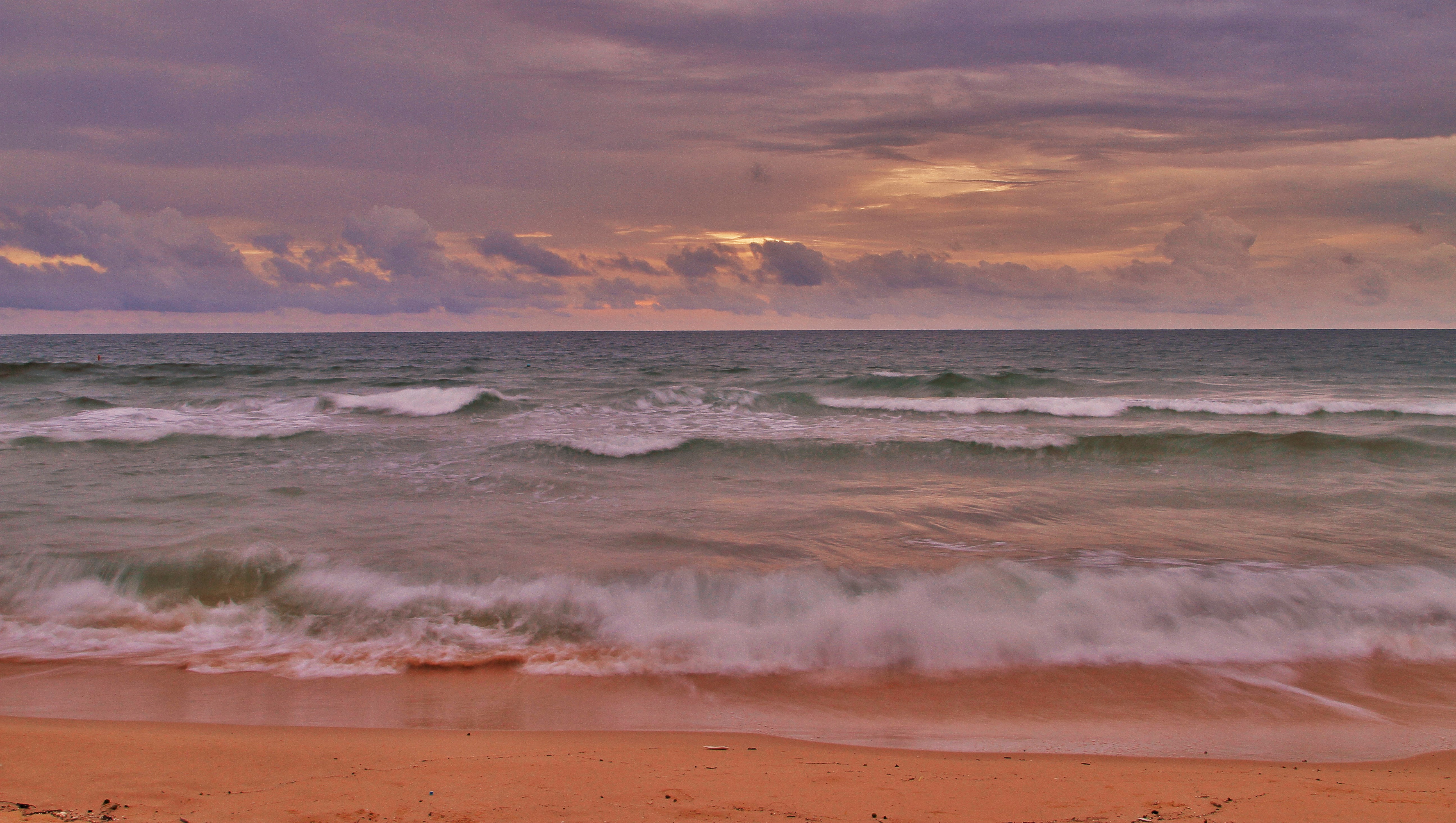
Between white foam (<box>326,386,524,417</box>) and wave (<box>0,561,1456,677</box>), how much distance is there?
1318 cm

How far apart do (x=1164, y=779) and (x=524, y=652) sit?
4.25 metres

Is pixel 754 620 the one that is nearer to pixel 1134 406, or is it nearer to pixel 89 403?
pixel 1134 406

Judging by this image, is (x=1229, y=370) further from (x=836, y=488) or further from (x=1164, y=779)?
(x=1164, y=779)

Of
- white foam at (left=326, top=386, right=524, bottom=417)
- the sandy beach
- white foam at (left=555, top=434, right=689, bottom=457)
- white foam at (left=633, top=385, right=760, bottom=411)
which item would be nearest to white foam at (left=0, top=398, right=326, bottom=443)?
white foam at (left=326, top=386, right=524, bottom=417)

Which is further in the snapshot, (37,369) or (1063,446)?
(37,369)

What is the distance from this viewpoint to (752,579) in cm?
693

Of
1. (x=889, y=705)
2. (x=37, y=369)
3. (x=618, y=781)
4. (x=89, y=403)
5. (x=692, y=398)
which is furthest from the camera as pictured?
(x=37, y=369)

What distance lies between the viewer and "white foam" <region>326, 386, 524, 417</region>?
19.8 metres

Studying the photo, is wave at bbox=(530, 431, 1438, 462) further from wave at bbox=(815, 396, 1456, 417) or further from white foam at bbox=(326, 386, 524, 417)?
white foam at bbox=(326, 386, 524, 417)

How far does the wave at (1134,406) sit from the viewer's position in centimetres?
1959

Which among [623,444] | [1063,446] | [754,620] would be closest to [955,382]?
[1063,446]

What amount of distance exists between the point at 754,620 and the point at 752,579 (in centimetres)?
77

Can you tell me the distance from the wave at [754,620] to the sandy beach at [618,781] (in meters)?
1.23

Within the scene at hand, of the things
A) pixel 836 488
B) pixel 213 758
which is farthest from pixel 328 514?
pixel 836 488
